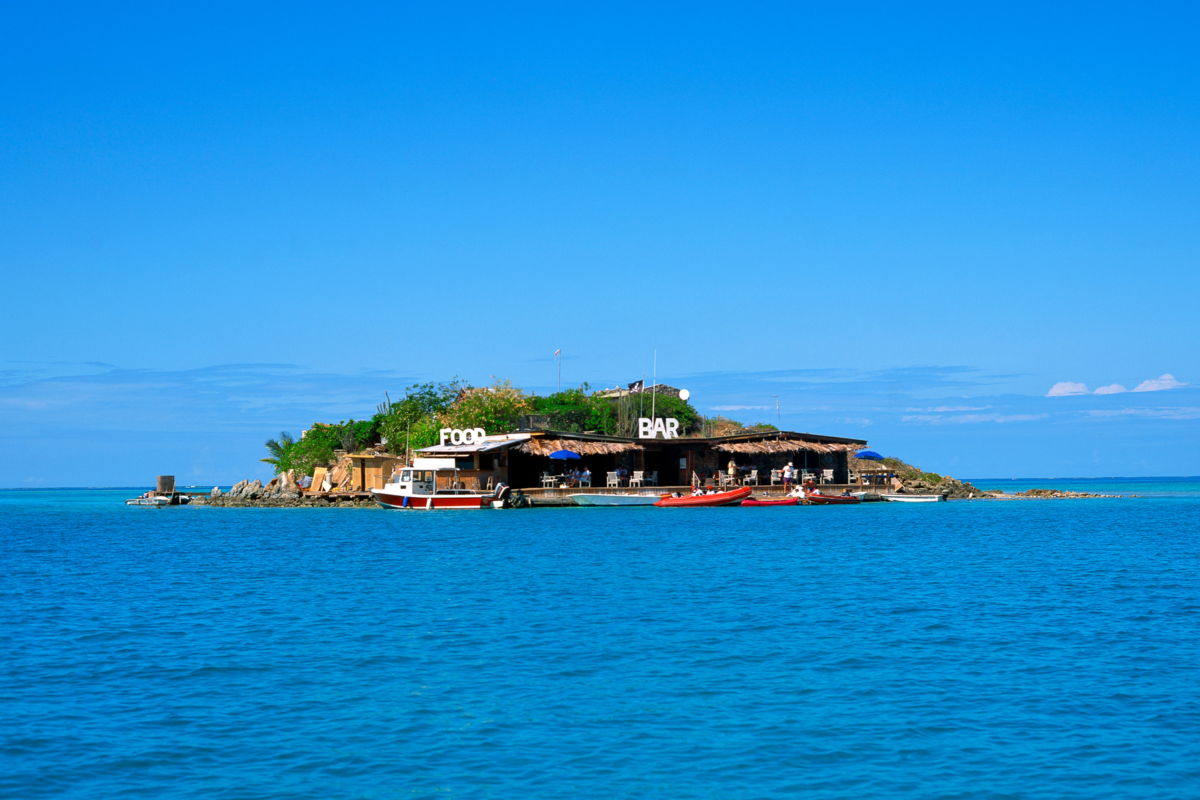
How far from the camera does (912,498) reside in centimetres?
6762

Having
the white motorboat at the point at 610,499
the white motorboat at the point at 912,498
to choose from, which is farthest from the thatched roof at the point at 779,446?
the white motorboat at the point at 610,499

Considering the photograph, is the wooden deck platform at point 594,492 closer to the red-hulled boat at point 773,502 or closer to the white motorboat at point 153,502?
the red-hulled boat at point 773,502

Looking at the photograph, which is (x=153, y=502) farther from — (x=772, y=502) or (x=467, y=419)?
(x=772, y=502)

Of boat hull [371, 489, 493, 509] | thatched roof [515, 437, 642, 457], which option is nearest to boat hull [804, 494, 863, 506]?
thatched roof [515, 437, 642, 457]

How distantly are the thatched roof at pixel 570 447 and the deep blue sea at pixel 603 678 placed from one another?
23.3m

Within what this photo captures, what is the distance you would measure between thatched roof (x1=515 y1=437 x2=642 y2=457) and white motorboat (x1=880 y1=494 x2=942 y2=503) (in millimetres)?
20246

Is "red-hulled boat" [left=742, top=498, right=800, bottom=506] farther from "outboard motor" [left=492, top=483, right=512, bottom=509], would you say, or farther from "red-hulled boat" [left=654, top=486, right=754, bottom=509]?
"outboard motor" [left=492, top=483, right=512, bottom=509]

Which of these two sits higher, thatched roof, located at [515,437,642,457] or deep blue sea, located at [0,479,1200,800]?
thatched roof, located at [515,437,642,457]

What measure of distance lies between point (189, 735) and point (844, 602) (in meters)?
13.7

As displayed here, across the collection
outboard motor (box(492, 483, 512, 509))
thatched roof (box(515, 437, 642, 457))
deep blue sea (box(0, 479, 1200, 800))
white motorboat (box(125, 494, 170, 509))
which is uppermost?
thatched roof (box(515, 437, 642, 457))

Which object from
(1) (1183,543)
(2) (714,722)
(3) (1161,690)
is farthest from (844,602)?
(1) (1183,543)

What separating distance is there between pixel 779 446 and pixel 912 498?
43.3 feet

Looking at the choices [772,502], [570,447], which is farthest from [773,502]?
[570,447]

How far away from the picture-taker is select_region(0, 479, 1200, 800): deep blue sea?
986 cm
